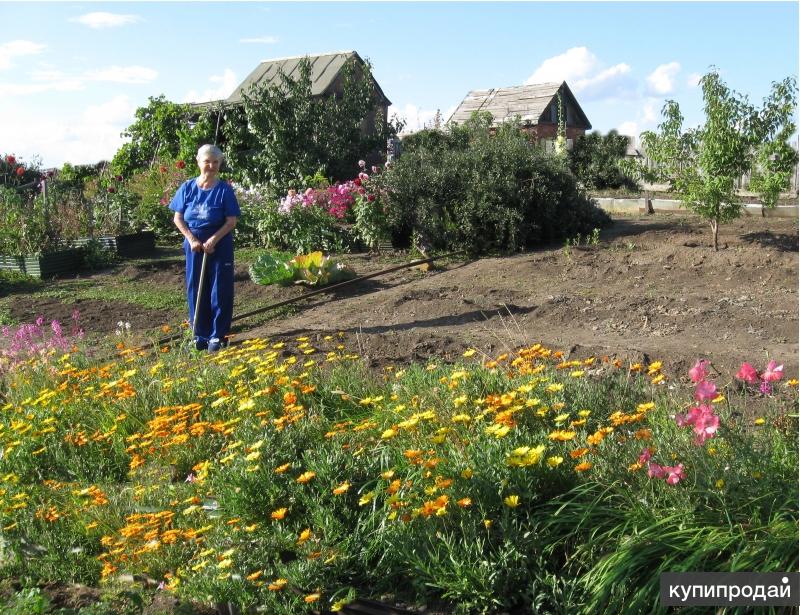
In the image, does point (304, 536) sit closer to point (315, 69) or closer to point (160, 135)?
point (160, 135)

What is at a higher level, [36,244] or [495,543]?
[36,244]

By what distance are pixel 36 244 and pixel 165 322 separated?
504 cm

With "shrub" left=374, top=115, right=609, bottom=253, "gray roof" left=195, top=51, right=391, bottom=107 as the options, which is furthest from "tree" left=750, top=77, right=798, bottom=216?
"gray roof" left=195, top=51, right=391, bottom=107

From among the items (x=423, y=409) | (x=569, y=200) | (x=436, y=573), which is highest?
(x=569, y=200)

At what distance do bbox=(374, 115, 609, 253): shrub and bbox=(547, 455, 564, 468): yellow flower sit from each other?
886 centimetres

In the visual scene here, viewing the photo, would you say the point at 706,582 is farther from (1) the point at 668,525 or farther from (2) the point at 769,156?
(2) the point at 769,156

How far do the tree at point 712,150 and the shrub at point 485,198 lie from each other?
62.6 inches

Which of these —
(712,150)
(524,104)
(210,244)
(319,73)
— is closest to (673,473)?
(210,244)

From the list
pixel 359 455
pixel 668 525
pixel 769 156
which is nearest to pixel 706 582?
pixel 668 525

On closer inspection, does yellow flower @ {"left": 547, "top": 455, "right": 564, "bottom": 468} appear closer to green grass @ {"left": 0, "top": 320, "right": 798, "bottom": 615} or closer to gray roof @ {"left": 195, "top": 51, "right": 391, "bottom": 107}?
green grass @ {"left": 0, "top": 320, "right": 798, "bottom": 615}

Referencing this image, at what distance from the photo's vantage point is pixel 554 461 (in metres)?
3.38

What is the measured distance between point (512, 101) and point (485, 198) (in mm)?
21874

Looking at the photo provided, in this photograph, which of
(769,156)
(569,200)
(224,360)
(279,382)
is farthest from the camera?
(569,200)

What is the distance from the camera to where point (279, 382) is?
16.2 feet
